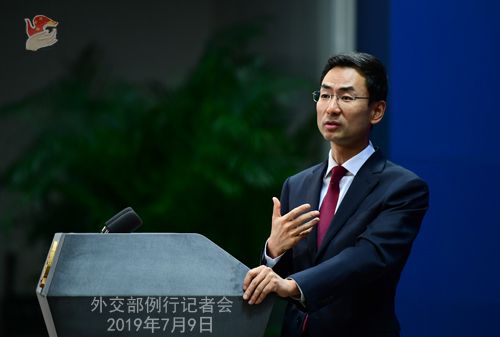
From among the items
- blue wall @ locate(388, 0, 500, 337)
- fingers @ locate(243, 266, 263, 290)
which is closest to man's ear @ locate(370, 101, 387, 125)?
fingers @ locate(243, 266, 263, 290)

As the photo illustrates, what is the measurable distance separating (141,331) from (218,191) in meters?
4.33

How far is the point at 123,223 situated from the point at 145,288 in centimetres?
24

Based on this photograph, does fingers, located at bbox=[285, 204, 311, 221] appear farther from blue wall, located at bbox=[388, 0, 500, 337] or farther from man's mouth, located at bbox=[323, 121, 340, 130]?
blue wall, located at bbox=[388, 0, 500, 337]

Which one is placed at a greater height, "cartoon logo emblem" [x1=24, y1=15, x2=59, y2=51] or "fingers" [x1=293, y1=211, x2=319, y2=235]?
"cartoon logo emblem" [x1=24, y1=15, x2=59, y2=51]

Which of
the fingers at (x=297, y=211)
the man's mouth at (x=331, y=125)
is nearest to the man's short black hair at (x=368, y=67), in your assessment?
the man's mouth at (x=331, y=125)

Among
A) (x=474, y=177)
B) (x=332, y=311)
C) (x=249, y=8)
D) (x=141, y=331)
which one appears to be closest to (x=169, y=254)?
(x=141, y=331)

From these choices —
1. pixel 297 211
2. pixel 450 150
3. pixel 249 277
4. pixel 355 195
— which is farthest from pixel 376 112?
pixel 450 150

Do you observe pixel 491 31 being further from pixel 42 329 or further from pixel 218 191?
pixel 42 329

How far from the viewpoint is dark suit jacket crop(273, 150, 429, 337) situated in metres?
2.22

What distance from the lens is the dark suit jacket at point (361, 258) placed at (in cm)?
222

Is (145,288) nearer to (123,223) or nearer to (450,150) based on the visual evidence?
(123,223)

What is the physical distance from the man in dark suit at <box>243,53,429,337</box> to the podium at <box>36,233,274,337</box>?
7 centimetres

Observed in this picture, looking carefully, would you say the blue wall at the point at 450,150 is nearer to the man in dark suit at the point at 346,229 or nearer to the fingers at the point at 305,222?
the man in dark suit at the point at 346,229

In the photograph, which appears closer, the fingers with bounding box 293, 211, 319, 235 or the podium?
the podium
